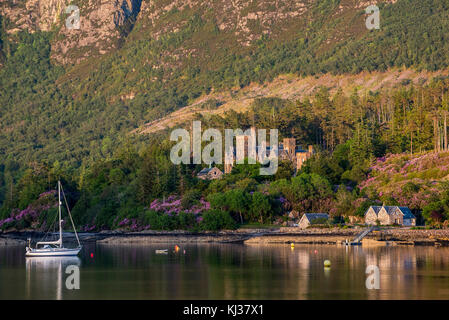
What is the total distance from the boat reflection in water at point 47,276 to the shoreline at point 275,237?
22.4 meters

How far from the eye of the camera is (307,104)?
165 metres

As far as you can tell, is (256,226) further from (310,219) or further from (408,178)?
(408,178)

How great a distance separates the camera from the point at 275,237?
10594 centimetres

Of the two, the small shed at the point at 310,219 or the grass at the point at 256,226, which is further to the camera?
the grass at the point at 256,226

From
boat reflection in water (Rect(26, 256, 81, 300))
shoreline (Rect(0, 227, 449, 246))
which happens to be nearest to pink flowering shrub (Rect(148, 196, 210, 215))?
shoreline (Rect(0, 227, 449, 246))

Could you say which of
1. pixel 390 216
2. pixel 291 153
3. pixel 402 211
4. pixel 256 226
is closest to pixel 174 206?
pixel 256 226

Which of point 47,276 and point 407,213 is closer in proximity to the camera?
point 47,276

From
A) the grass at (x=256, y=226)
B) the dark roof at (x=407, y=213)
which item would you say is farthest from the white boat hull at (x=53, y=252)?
the dark roof at (x=407, y=213)

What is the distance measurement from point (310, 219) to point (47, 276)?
146 feet

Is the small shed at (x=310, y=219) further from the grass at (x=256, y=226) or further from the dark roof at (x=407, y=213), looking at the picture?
the dark roof at (x=407, y=213)

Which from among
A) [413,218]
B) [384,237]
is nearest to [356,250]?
[384,237]

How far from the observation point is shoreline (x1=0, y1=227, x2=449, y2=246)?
99500 millimetres

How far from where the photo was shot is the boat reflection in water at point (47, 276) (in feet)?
209

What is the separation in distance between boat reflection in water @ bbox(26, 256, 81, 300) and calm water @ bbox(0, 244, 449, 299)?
0.25 feet
